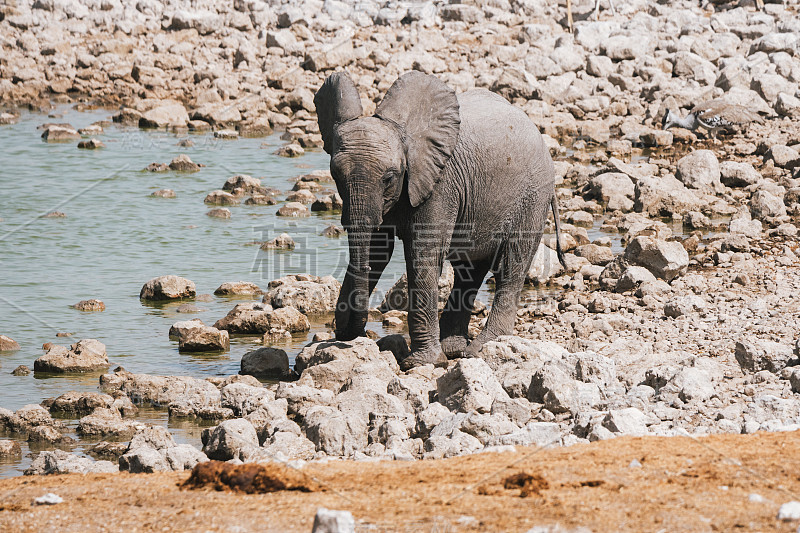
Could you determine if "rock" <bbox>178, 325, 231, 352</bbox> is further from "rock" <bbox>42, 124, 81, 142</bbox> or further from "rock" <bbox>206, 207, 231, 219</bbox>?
"rock" <bbox>42, 124, 81, 142</bbox>

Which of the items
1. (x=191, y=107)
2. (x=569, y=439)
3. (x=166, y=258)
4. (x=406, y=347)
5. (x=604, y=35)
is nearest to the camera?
(x=569, y=439)

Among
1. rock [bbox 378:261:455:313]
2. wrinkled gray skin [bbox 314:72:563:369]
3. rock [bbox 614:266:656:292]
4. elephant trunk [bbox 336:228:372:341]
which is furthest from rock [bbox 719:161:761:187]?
elephant trunk [bbox 336:228:372:341]

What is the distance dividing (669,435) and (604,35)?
2057cm

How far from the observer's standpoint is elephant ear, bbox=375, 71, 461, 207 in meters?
9.19

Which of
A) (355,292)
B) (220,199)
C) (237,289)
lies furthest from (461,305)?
(220,199)

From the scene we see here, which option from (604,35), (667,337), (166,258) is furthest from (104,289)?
(604,35)

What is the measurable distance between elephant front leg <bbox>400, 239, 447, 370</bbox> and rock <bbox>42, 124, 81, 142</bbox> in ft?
46.7

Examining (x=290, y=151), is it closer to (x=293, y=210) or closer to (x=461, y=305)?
(x=293, y=210)

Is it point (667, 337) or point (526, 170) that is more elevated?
point (526, 170)

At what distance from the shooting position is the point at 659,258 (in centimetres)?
1211

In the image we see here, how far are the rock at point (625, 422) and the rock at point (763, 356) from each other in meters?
1.74

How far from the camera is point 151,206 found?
17250mm

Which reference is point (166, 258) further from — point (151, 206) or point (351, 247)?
point (351, 247)

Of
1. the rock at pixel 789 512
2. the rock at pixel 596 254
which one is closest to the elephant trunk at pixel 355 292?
the rock at pixel 789 512
